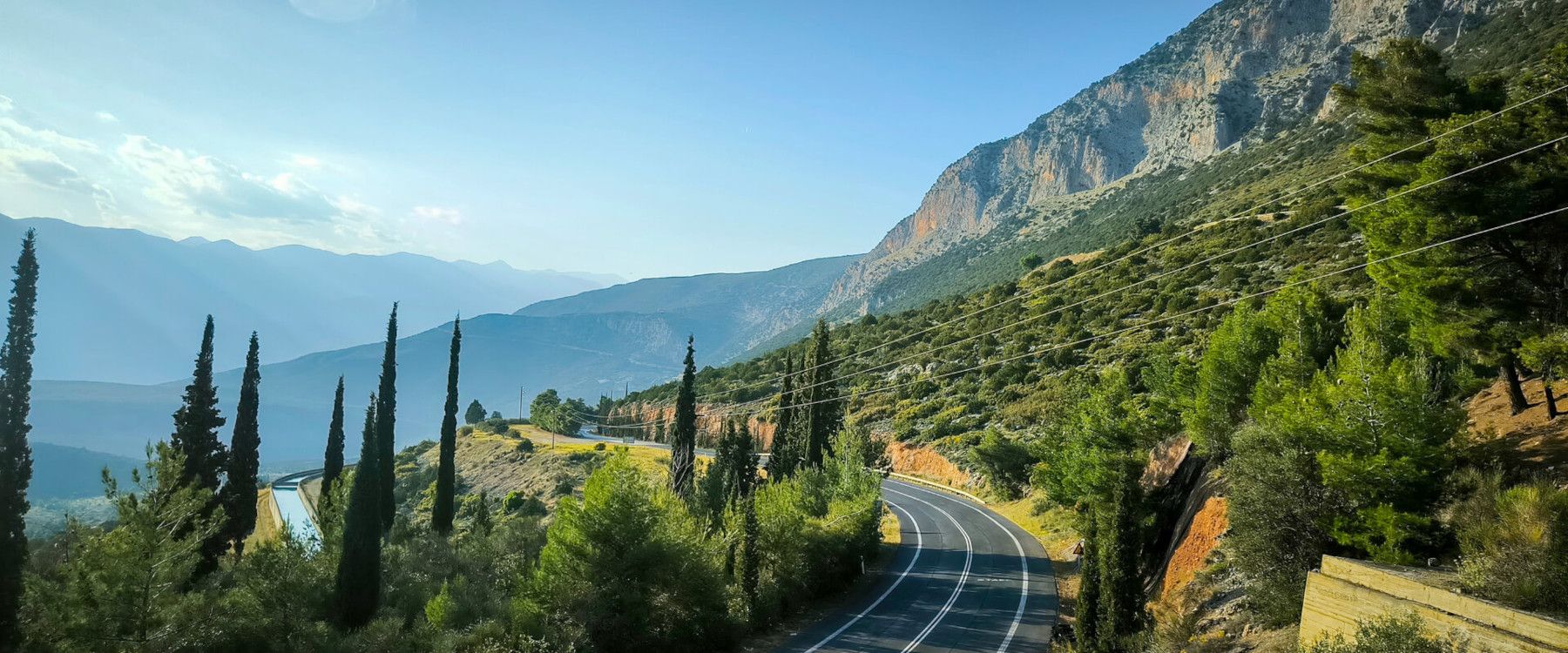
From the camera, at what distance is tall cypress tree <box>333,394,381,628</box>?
2567 cm

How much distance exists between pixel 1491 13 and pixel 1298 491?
12750 cm

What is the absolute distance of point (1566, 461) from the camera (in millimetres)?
13164

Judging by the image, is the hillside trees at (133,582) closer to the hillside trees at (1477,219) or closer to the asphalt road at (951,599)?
the asphalt road at (951,599)

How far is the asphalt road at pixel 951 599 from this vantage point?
74.0 ft

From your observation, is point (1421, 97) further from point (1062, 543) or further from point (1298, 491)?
point (1062, 543)

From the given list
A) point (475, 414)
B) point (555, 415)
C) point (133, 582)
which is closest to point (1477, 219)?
point (133, 582)

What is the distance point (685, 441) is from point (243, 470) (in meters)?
21.5

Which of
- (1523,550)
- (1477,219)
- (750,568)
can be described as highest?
(1477,219)

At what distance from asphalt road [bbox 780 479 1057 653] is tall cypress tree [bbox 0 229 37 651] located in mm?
21740

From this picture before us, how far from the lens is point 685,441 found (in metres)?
36.4

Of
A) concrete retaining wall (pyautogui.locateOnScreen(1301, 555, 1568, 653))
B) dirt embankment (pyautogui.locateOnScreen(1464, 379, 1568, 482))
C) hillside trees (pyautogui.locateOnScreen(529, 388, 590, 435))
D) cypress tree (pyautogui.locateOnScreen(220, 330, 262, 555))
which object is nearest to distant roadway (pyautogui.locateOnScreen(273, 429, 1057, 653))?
concrete retaining wall (pyautogui.locateOnScreen(1301, 555, 1568, 653))

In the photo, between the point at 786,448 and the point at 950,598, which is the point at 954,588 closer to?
the point at 950,598

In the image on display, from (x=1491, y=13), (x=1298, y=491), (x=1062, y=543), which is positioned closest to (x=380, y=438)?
(x=1062, y=543)

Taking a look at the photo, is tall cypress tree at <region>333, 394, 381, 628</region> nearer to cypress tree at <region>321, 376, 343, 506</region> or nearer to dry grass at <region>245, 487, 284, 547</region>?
cypress tree at <region>321, 376, 343, 506</region>
